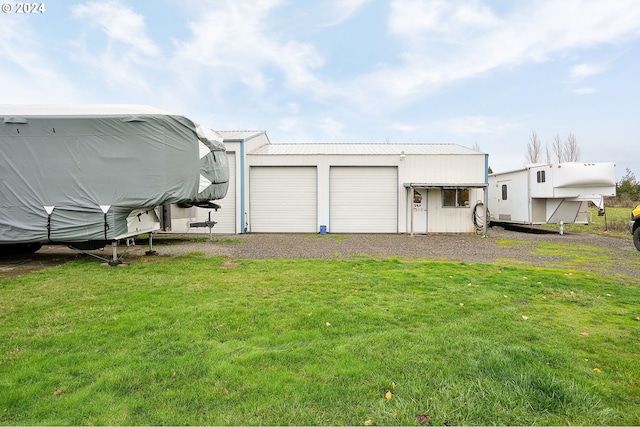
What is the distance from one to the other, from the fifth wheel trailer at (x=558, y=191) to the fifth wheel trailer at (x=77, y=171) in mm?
14831

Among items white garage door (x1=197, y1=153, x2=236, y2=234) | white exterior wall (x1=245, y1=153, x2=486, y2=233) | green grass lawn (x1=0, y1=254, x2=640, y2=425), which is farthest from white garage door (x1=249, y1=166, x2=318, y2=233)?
green grass lawn (x1=0, y1=254, x2=640, y2=425)

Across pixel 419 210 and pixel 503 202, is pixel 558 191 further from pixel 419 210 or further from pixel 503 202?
pixel 419 210

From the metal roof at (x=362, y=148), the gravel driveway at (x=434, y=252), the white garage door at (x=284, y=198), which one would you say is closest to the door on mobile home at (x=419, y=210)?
the metal roof at (x=362, y=148)

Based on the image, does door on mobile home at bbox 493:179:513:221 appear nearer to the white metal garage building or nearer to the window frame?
the white metal garage building

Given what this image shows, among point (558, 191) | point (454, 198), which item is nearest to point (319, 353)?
point (454, 198)

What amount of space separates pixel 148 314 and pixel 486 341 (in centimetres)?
403

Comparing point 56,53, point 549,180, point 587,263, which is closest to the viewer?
point 587,263

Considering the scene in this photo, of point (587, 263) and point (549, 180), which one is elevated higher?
point (549, 180)

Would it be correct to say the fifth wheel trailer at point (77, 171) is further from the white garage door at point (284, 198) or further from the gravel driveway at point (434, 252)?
the white garage door at point (284, 198)

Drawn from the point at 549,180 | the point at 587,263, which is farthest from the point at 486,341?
the point at 549,180

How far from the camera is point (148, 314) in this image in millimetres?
4531

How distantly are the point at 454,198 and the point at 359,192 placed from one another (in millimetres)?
4554

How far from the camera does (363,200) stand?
16.9 meters

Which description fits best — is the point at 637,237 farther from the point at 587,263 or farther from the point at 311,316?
the point at 311,316
